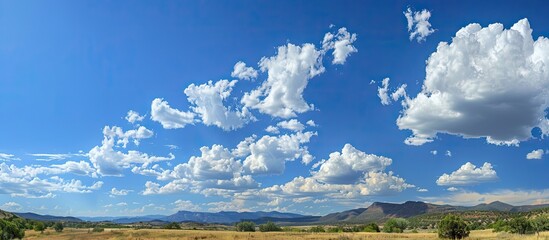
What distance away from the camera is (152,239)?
71.7 metres

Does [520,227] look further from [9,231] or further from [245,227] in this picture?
[9,231]

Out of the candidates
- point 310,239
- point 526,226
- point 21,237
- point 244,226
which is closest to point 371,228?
point 244,226

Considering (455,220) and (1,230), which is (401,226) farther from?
(1,230)

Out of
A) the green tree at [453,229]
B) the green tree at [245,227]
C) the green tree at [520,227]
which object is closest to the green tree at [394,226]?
the green tree at [245,227]

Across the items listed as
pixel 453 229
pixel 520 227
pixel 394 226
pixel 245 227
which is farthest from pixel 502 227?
pixel 245 227

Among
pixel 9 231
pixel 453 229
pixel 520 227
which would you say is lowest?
pixel 453 229

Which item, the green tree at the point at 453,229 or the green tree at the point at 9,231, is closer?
the green tree at the point at 453,229

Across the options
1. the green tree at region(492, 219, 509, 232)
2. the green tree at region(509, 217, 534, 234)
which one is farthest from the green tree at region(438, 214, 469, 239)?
the green tree at region(492, 219, 509, 232)

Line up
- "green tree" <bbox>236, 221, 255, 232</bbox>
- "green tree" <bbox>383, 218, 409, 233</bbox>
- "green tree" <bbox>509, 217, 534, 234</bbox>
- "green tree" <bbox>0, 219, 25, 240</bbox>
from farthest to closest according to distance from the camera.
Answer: "green tree" <bbox>236, 221, 255, 232</bbox> < "green tree" <bbox>383, 218, 409, 233</bbox> < "green tree" <bbox>509, 217, 534, 234</bbox> < "green tree" <bbox>0, 219, 25, 240</bbox>

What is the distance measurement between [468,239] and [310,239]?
864 inches

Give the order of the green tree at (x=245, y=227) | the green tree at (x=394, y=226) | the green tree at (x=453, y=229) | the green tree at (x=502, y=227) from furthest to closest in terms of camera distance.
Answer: the green tree at (x=245, y=227)
the green tree at (x=394, y=226)
the green tree at (x=502, y=227)
the green tree at (x=453, y=229)

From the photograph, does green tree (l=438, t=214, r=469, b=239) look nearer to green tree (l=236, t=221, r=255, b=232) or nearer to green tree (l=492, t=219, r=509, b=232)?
green tree (l=492, t=219, r=509, b=232)

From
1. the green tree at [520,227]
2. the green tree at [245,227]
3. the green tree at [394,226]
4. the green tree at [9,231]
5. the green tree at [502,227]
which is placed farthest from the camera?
the green tree at [245,227]

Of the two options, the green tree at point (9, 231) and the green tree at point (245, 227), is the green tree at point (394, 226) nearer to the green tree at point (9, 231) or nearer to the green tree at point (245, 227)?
the green tree at point (245, 227)
